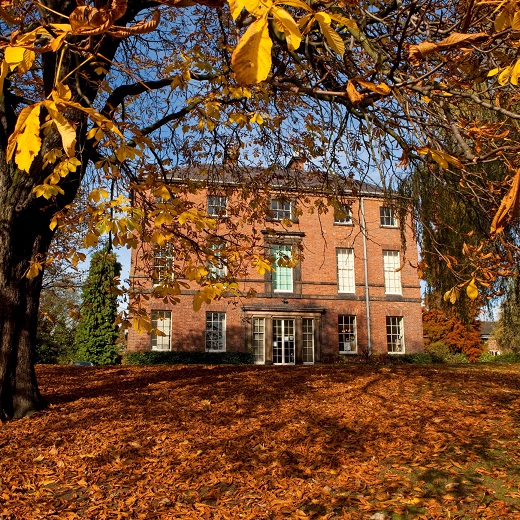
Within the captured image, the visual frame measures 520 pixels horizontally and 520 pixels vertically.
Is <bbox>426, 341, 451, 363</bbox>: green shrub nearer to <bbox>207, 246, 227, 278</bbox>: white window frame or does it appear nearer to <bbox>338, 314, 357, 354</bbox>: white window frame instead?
<bbox>338, 314, 357, 354</bbox>: white window frame

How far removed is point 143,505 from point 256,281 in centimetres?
1685

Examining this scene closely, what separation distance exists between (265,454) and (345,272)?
57.7 ft

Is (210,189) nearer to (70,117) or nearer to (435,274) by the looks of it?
(70,117)

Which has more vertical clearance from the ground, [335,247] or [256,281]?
[335,247]

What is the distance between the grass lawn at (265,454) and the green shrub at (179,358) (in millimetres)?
12254

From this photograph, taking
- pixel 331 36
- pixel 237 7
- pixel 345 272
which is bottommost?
pixel 237 7

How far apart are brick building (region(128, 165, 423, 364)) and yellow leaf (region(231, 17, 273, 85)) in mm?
18055

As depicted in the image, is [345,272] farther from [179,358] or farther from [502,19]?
[502,19]

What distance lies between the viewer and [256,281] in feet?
65.4

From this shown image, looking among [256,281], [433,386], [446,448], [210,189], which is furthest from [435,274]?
[256,281]

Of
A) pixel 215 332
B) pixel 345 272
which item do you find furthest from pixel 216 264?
pixel 345 272

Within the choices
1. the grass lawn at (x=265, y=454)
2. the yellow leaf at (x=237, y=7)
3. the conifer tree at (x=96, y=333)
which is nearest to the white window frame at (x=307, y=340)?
the conifer tree at (x=96, y=333)

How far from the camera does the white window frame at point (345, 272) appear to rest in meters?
20.9

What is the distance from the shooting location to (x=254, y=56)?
1.07 metres
